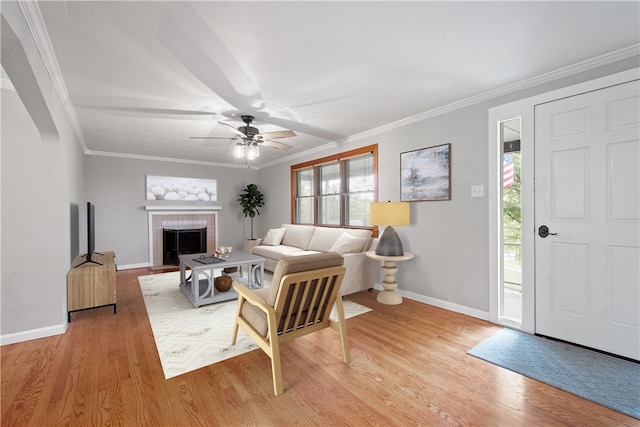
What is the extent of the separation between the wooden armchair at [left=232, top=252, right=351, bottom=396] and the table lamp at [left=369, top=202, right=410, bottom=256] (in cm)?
141

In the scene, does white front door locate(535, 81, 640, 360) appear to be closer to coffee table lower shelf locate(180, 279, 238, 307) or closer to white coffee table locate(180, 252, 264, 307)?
white coffee table locate(180, 252, 264, 307)

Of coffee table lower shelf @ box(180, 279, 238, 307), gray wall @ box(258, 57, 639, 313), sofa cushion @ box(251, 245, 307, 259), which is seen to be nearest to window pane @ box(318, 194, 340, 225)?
sofa cushion @ box(251, 245, 307, 259)

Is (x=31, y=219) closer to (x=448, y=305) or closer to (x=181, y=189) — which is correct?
(x=181, y=189)

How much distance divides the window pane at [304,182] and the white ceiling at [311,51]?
2.27 meters

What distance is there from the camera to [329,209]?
5.30 metres

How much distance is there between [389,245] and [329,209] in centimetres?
198

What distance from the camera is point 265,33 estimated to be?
6.39 feet

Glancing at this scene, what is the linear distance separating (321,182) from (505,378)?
408 cm

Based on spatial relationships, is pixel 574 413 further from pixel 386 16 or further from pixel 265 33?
pixel 265 33

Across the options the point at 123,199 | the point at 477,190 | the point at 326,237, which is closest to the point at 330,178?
the point at 326,237

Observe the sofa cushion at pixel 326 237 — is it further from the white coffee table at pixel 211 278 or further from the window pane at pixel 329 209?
the white coffee table at pixel 211 278

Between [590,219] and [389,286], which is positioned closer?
[590,219]

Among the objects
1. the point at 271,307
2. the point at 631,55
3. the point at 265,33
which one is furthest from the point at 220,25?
the point at 631,55

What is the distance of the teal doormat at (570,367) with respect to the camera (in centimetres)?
179
